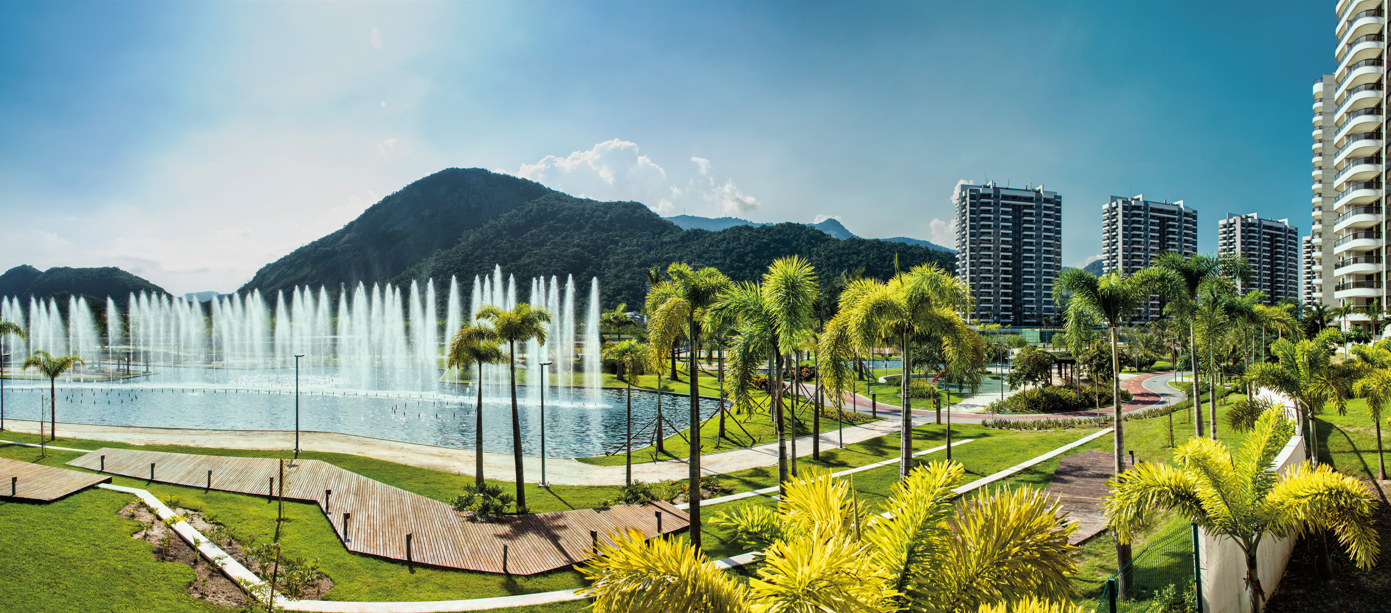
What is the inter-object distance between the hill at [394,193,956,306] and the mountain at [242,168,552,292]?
47.5 feet

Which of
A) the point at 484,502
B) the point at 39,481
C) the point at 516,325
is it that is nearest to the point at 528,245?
the point at 516,325

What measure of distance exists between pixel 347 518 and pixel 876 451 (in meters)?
23.2

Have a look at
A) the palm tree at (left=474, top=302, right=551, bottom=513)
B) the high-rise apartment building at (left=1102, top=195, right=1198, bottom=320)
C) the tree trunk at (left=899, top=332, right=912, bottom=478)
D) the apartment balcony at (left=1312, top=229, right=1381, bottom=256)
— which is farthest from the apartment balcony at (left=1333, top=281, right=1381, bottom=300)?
the high-rise apartment building at (left=1102, top=195, right=1198, bottom=320)

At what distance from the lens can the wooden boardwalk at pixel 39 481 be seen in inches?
635

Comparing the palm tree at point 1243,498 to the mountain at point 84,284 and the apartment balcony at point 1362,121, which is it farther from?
the mountain at point 84,284

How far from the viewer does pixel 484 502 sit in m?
18.8

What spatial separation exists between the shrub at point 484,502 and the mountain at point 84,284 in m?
153

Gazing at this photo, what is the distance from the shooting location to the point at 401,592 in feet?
44.0

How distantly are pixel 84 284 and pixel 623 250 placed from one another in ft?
409

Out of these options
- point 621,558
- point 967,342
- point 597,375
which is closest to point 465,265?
point 597,375

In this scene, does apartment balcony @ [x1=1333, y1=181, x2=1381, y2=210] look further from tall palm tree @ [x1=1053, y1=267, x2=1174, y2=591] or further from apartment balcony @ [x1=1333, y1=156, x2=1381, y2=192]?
tall palm tree @ [x1=1053, y1=267, x2=1174, y2=591]

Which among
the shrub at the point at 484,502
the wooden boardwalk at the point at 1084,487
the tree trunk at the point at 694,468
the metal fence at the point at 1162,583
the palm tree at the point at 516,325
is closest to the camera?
the metal fence at the point at 1162,583

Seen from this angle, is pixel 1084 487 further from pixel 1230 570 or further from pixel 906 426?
pixel 1230 570

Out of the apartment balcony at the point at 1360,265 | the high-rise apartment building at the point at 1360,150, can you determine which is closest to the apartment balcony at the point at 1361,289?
the high-rise apartment building at the point at 1360,150
